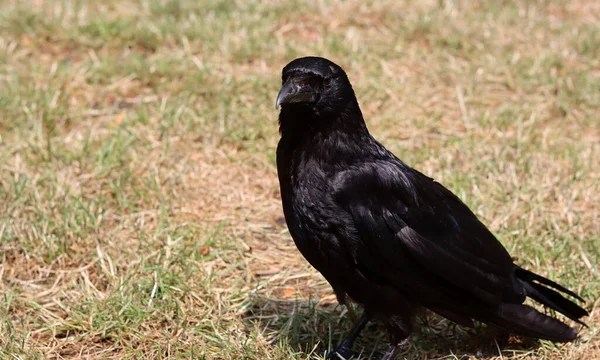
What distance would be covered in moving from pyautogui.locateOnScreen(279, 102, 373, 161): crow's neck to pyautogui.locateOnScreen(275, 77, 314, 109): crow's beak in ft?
0.32

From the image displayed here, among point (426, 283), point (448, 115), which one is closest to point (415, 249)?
point (426, 283)

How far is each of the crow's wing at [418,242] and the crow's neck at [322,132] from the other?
0.34 feet

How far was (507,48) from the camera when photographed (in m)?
6.61

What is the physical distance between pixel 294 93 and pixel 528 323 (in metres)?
1.48

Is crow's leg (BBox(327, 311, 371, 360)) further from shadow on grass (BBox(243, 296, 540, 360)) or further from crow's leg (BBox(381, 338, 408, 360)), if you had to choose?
crow's leg (BBox(381, 338, 408, 360))

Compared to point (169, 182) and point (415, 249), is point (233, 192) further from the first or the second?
point (415, 249)

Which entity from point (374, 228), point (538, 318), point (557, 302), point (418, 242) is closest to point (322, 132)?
point (374, 228)

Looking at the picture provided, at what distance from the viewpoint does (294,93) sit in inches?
128

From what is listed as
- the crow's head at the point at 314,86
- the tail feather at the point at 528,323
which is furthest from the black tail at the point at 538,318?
the crow's head at the point at 314,86

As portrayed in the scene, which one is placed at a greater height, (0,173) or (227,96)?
(227,96)

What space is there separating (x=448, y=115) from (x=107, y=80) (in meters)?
2.57

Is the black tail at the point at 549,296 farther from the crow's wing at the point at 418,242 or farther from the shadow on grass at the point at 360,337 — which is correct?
the shadow on grass at the point at 360,337

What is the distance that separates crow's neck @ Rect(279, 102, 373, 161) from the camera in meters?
3.42

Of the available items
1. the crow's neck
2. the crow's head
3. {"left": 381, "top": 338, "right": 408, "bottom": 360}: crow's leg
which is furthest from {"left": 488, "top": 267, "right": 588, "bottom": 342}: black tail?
the crow's head
